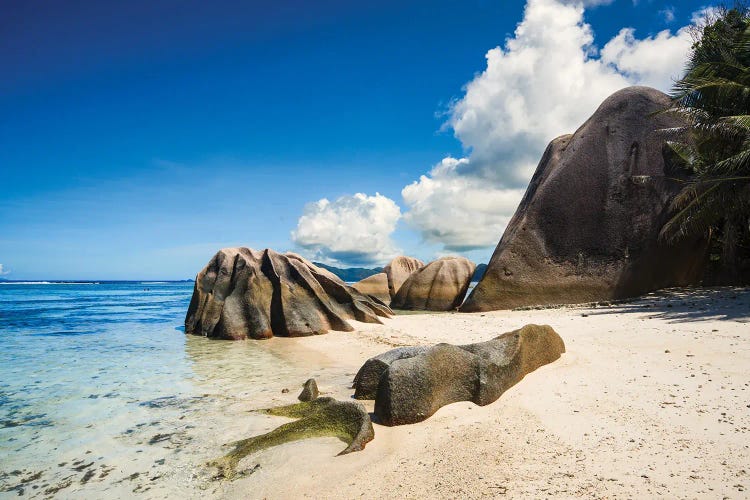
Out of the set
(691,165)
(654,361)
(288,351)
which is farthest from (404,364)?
(691,165)

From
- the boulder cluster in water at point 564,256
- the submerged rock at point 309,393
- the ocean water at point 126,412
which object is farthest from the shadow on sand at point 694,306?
the ocean water at point 126,412

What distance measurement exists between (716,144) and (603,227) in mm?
3944

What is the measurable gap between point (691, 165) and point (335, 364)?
44.5 feet

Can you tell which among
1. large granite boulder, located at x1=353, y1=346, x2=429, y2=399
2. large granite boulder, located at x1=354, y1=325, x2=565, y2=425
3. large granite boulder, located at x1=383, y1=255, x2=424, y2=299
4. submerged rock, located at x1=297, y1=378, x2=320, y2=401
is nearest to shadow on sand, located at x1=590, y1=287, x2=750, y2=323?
large granite boulder, located at x1=354, y1=325, x2=565, y2=425

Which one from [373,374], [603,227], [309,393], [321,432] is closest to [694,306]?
[603,227]

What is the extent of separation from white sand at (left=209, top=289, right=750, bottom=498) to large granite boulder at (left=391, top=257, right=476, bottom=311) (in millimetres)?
14353

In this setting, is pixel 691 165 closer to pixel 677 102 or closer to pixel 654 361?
pixel 677 102

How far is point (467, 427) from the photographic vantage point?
161 inches

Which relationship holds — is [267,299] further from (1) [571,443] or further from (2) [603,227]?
(2) [603,227]

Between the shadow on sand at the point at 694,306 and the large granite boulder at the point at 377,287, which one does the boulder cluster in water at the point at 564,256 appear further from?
the large granite boulder at the point at 377,287

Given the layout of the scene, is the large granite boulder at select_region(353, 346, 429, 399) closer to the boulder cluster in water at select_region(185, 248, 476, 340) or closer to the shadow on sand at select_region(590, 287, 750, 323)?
the shadow on sand at select_region(590, 287, 750, 323)

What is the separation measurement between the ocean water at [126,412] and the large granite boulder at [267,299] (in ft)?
3.29

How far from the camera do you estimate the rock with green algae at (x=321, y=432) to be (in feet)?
13.2

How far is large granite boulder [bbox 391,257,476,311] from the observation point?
21.1 m
